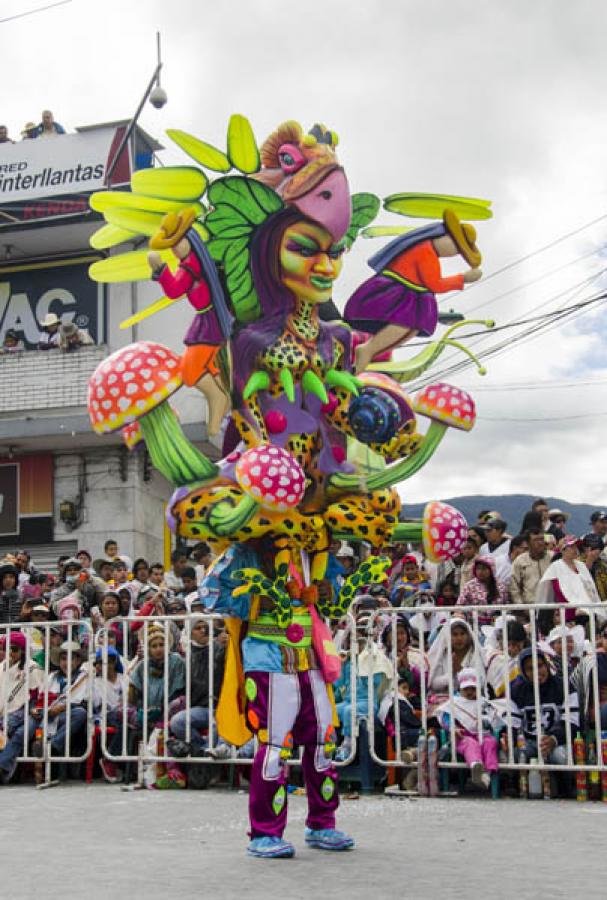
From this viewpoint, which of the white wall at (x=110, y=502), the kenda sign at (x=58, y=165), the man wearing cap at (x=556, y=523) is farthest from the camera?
the kenda sign at (x=58, y=165)

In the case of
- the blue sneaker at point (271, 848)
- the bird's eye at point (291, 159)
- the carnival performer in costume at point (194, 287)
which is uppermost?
the bird's eye at point (291, 159)

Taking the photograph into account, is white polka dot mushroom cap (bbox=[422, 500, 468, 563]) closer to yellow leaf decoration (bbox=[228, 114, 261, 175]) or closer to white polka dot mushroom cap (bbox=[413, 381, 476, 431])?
white polka dot mushroom cap (bbox=[413, 381, 476, 431])

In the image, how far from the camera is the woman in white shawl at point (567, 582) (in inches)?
326

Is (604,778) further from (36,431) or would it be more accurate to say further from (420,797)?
(36,431)

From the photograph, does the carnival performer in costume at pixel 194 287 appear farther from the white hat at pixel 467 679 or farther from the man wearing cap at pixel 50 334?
the man wearing cap at pixel 50 334

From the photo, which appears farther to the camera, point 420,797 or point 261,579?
point 420,797

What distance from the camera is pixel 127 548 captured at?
653 inches

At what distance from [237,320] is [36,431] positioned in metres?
12.0

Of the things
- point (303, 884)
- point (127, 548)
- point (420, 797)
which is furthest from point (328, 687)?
point (127, 548)

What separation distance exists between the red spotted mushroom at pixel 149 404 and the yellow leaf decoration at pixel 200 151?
82cm

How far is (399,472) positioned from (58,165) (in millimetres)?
13365

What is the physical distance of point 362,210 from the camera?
5.47m

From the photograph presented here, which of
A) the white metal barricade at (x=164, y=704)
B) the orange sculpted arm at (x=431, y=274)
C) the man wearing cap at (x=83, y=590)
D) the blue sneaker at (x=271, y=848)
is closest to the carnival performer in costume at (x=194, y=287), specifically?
the orange sculpted arm at (x=431, y=274)

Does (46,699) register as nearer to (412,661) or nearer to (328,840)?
(412,661)
